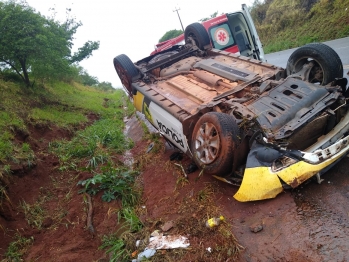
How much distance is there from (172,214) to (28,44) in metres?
7.84

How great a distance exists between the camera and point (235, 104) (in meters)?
4.11

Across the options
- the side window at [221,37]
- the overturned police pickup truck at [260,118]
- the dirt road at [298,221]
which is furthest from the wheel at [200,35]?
the dirt road at [298,221]

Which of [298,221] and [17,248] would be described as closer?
[298,221]

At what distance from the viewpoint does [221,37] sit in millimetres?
8258

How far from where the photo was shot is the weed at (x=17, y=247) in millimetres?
3982

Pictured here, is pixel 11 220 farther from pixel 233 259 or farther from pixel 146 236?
pixel 233 259

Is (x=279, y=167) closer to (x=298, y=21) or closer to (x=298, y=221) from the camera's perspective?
(x=298, y=221)

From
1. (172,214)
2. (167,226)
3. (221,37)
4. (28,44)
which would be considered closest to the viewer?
(167,226)

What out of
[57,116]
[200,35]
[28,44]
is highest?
[28,44]

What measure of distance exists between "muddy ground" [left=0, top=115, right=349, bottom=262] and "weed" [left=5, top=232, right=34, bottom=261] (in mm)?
73

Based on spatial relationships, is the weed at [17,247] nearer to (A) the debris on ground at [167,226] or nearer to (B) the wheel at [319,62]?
(A) the debris on ground at [167,226]

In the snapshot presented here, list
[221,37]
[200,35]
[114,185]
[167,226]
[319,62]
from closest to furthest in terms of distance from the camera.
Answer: [167,226] < [319,62] < [114,185] < [200,35] < [221,37]

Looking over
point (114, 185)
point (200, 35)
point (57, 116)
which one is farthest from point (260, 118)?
point (57, 116)

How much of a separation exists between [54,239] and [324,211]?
3347 mm
